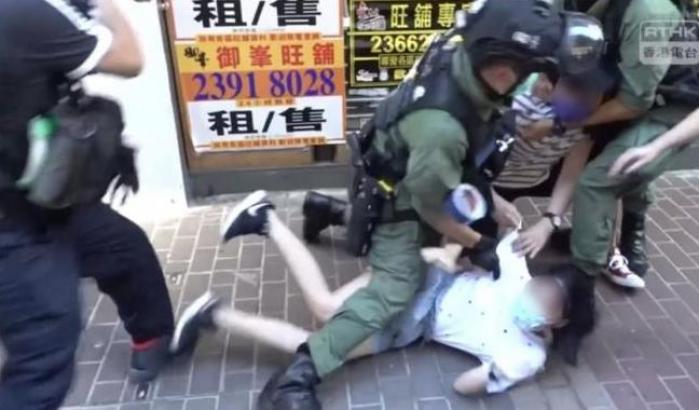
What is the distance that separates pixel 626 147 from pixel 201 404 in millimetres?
1862

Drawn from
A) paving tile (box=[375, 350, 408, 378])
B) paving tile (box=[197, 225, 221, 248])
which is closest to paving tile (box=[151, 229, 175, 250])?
paving tile (box=[197, 225, 221, 248])

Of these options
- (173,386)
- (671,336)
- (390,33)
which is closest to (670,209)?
(671,336)

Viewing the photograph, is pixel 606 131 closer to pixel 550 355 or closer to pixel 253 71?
pixel 550 355

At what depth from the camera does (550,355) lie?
2812 mm

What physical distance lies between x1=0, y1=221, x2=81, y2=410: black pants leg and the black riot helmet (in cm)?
139

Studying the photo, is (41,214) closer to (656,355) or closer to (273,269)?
(273,269)

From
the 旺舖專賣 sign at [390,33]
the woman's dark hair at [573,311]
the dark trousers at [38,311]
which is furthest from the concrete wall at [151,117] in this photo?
the woman's dark hair at [573,311]

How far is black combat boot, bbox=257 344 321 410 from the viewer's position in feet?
8.03

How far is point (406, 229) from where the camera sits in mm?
2668

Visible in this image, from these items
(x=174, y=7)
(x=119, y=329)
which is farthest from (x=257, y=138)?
(x=119, y=329)

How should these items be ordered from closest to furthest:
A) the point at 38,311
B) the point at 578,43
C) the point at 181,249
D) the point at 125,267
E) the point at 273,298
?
the point at 38,311
the point at 578,43
the point at 125,267
the point at 273,298
the point at 181,249

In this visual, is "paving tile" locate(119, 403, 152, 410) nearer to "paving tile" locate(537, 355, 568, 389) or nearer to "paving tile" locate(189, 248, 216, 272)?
"paving tile" locate(189, 248, 216, 272)

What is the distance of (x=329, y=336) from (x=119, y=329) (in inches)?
37.7

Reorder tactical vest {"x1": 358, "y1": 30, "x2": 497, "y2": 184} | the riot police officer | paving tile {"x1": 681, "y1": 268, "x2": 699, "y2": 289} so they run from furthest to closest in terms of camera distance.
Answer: paving tile {"x1": 681, "y1": 268, "x2": 699, "y2": 289}
tactical vest {"x1": 358, "y1": 30, "x2": 497, "y2": 184}
the riot police officer
